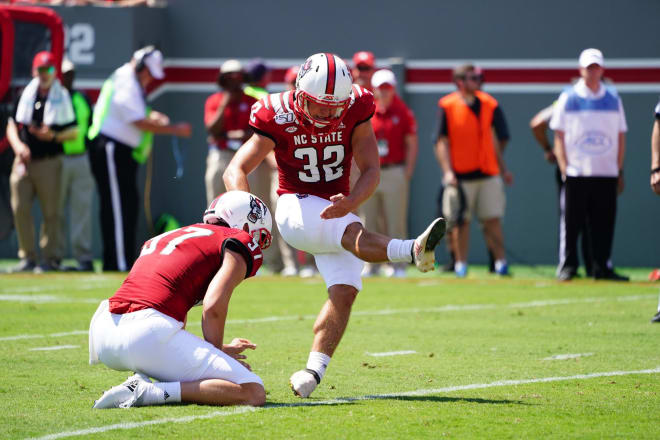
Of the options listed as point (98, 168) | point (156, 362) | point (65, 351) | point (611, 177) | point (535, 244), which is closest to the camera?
point (156, 362)

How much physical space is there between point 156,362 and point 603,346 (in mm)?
3737

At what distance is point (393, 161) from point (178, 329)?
8.67 m

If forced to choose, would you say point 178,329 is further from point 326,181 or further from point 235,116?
point 235,116

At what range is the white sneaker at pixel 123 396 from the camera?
5809 millimetres

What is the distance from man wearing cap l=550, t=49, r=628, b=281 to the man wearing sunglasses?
0.91 meters

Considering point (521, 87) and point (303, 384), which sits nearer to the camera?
point (303, 384)

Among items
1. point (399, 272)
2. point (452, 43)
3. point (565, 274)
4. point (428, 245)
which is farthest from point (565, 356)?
point (452, 43)

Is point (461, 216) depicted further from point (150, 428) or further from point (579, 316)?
point (150, 428)

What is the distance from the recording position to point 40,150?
14.5 m

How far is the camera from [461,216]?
14219 millimetres

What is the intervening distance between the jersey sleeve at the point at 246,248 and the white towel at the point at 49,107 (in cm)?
878

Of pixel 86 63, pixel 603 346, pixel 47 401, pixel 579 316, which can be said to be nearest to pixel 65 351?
pixel 47 401

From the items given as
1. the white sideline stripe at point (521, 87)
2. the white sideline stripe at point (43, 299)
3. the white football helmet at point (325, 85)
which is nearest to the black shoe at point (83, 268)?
the white sideline stripe at point (43, 299)

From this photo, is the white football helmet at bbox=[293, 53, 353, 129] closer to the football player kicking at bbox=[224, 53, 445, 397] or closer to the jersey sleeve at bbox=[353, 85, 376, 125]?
the football player kicking at bbox=[224, 53, 445, 397]
